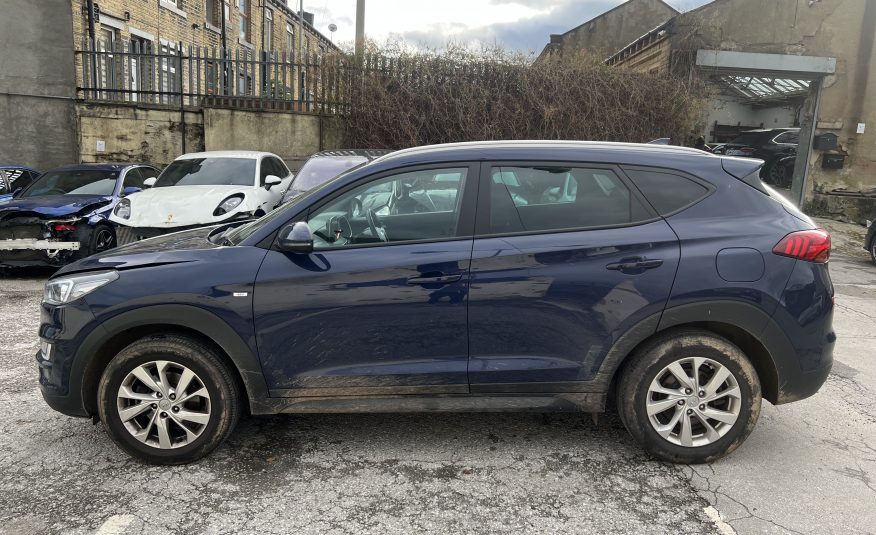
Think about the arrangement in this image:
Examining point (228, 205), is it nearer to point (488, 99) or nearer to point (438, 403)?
point (438, 403)

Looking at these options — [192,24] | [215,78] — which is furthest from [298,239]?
[192,24]

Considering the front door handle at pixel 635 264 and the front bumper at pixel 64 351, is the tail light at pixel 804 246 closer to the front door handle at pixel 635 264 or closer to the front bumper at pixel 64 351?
the front door handle at pixel 635 264

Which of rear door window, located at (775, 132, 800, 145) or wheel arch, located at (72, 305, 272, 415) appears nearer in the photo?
wheel arch, located at (72, 305, 272, 415)

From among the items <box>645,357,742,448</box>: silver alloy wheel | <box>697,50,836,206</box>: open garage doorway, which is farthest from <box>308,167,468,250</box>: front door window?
<box>697,50,836,206</box>: open garage doorway

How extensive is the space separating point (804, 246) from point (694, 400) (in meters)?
1.00

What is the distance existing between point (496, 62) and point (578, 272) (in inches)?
416

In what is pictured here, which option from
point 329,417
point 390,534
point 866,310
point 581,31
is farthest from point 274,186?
point 581,31

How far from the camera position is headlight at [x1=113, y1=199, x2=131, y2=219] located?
24.8ft

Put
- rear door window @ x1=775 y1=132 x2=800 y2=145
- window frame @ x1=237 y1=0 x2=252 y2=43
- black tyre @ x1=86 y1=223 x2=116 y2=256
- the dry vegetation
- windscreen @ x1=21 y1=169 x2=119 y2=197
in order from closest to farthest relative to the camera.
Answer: black tyre @ x1=86 y1=223 x2=116 y2=256 → windscreen @ x1=21 y1=169 x2=119 y2=197 → the dry vegetation → rear door window @ x1=775 y1=132 x2=800 y2=145 → window frame @ x1=237 y1=0 x2=252 y2=43

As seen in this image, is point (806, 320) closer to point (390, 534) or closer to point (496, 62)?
point (390, 534)

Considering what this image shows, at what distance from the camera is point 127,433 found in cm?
320

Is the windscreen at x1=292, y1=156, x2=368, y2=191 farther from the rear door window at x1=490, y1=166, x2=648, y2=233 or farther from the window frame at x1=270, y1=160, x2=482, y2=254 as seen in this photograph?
the rear door window at x1=490, y1=166, x2=648, y2=233

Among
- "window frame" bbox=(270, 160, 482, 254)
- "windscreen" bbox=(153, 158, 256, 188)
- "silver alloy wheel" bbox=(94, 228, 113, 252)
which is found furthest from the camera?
"windscreen" bbox=(153, 158, 256, 188)

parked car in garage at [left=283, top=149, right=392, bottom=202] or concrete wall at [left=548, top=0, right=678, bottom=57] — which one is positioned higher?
concrete wall at [left=548, top=0, right=678, bottom=57]
